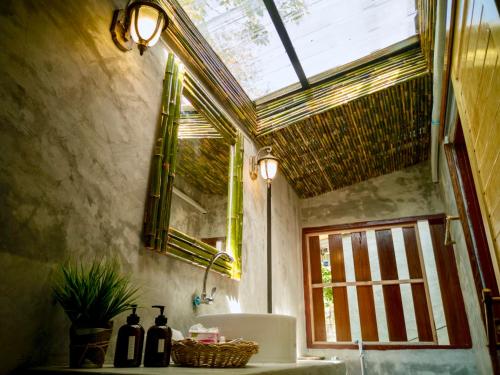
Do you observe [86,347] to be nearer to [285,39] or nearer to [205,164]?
[205,164]

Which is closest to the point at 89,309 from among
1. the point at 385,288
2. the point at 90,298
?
the point at 90,298

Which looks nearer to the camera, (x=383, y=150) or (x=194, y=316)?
(x=194, y=316)

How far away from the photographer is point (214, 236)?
2477 mm

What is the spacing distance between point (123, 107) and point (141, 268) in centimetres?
78

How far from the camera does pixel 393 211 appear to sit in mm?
4184

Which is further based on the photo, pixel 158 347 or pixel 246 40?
pixel 246 40

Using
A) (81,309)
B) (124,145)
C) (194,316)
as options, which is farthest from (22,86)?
(194,316)

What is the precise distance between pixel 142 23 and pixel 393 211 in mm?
3408

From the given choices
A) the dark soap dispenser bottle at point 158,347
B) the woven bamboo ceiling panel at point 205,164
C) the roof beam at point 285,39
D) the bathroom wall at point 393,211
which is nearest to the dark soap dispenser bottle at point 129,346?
the dark soap dispenser bottle at point 158,347

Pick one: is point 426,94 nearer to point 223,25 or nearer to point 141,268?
point 223,25

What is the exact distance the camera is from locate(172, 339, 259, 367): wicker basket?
4.12ft

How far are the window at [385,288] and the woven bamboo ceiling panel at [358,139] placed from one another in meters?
0.64

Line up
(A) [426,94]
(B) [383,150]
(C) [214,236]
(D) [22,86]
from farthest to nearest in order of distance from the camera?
(B) [383,150]
(A) [426,94]
(C) [214,236]
(D) [22,86]

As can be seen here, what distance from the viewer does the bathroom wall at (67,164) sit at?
1.20 m
